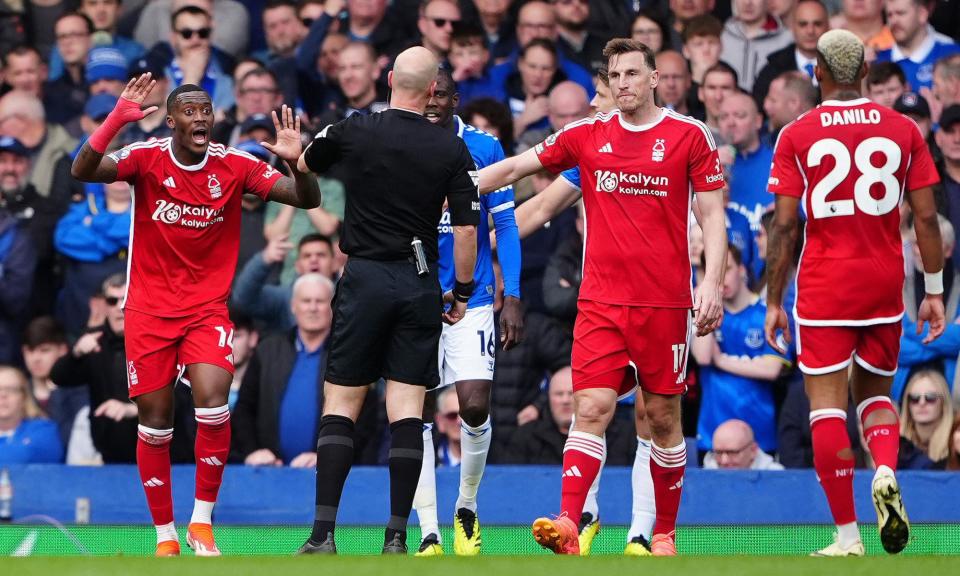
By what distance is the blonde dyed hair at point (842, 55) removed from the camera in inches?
316

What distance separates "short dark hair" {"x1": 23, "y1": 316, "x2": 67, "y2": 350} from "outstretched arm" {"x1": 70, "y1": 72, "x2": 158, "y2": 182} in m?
4.51

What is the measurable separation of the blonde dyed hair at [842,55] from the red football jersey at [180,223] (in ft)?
10.1

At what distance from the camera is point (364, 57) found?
13.2m

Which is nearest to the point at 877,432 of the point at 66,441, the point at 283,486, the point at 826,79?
the point at 826,79

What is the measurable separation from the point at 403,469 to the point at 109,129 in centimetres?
238

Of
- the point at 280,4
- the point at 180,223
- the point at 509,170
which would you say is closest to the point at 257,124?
the point at 280,4

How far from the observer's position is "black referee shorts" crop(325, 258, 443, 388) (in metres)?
7.76

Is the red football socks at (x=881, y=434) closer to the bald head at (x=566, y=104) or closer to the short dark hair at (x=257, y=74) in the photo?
the bald head at (x=566, y=104)

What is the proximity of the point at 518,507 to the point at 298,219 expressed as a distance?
120 inches

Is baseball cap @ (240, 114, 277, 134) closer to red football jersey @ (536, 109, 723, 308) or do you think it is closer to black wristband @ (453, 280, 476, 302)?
black wristband @ (453, 280, 476, 302)

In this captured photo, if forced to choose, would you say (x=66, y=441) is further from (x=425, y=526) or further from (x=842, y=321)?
(x=842, y=321)

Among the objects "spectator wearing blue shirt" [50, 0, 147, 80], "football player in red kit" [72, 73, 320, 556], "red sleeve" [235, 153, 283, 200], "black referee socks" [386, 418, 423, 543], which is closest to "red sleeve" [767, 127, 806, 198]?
"black referee socks" [386, 418, 423, 543]

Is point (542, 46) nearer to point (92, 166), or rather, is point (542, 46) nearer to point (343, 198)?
point (343, 198)

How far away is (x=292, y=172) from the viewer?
867 cm
